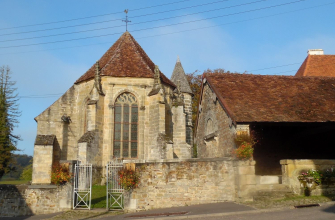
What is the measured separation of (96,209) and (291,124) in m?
7.96

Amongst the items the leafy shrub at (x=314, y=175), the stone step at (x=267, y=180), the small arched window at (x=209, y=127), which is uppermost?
the small arched window at (x=209, y=127)

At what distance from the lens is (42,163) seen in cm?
1775

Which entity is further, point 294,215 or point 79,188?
point 79,188

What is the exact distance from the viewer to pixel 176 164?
12641 mm

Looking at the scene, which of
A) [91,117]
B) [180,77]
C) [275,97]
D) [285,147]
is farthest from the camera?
[180,77]

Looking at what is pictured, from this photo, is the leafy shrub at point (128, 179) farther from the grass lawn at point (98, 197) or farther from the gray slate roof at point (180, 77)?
the gray slate roof at point (180, 77)

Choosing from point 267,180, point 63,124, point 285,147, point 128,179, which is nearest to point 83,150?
point 63,124

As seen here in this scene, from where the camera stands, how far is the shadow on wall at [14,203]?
13000mm

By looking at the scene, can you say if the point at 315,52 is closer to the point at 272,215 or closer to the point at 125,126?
the point at 125,126

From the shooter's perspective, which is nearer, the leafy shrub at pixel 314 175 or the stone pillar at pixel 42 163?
the leafy shrub at pixel 314 175

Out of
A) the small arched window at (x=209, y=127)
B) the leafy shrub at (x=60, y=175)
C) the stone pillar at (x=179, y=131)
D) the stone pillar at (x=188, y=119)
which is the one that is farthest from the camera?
the stone pillar at (x=188, y=119)

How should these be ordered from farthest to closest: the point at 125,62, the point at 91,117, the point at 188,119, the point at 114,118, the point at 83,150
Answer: the point at 188,119, the point at 125,62, the point at 114,118, the point at 91,117, the point at 83,150

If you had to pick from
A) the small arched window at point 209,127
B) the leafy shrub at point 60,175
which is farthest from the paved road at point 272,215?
the small arched window at point 209,127

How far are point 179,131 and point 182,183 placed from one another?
29.6 feet
